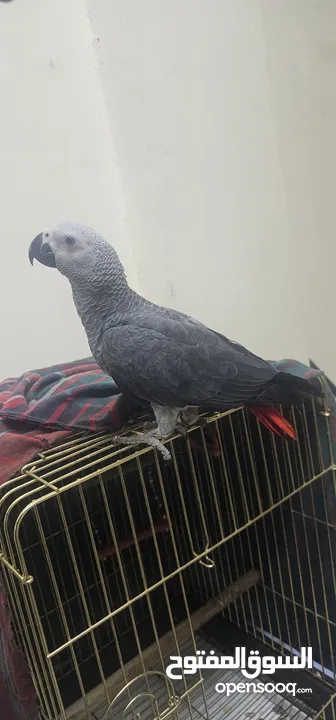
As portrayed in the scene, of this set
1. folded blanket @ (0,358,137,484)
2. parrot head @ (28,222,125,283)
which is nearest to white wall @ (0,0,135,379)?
folded blanket @ (0,358,137,484)

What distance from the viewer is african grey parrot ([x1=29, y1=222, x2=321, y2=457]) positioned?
60 cm

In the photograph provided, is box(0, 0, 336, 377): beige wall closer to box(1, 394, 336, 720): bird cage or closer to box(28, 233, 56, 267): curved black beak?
box(1, 394, 336, 720): bird cage

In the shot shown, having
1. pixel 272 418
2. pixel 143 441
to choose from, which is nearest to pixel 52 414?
pixel 143 441

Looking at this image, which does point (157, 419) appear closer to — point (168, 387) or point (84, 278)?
point (168, 387)

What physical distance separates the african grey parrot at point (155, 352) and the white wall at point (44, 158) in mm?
388

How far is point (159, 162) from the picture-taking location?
41.7 inches

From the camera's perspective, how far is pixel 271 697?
77 centimetres

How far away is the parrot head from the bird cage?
247 millimetres

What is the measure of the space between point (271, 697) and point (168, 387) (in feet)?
1.91

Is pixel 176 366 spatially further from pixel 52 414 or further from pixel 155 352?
pixel 52 414

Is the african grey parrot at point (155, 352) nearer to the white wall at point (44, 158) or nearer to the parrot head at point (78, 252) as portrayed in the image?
the parrot head at point (78, 252)

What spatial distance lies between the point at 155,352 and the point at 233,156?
19.3 inches

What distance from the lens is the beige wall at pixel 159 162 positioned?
757 mm

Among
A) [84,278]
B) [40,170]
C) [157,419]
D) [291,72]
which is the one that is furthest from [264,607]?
[40,170]
